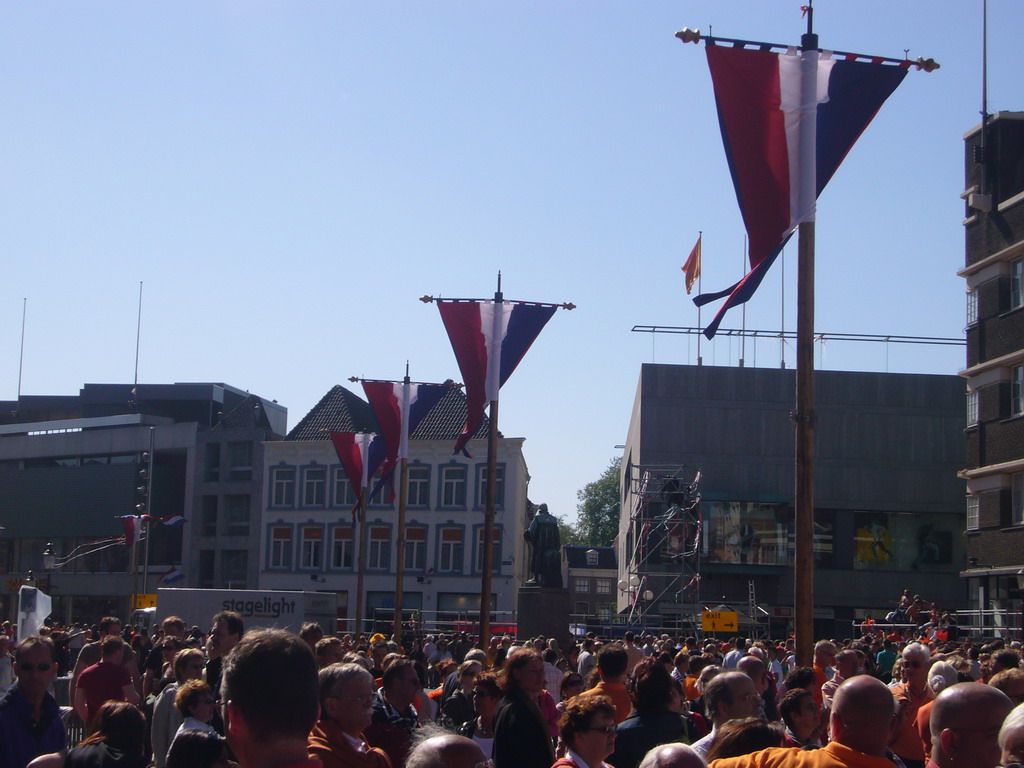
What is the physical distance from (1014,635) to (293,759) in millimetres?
31186

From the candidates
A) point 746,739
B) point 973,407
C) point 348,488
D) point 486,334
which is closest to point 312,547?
point 348,488

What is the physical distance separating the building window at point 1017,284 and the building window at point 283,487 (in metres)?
38.1

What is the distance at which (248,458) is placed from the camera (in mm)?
64500

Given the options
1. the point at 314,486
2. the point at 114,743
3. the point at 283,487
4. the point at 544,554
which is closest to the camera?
the point at 114,743

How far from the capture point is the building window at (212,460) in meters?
65.1

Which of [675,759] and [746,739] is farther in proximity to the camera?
[746,739]

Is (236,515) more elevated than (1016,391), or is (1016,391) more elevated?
(1016,391)

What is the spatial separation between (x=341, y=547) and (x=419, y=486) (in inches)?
192

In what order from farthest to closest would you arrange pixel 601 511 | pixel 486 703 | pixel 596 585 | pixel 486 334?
pixel 601 511
pixel 596 585
pixel 486 334
pixel 486 703

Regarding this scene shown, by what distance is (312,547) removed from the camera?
201 ft

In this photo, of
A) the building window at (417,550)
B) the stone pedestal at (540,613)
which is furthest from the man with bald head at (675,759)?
Result: the building window at (417,550)

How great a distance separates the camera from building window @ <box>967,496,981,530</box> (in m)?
37.3

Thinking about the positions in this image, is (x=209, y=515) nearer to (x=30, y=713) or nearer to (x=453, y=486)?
(x=453, y=486)

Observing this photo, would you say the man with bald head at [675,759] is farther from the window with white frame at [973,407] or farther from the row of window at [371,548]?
the row of window at [371,548]
